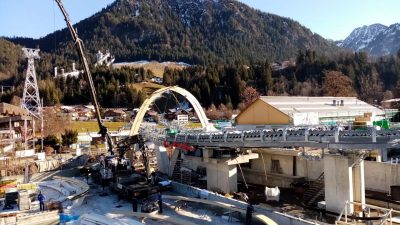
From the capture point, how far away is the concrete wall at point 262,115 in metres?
40.0

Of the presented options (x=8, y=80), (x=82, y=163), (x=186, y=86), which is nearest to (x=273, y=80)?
(x=186, y=86)

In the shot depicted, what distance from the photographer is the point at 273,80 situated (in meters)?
109

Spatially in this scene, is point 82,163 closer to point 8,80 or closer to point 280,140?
point 280,140

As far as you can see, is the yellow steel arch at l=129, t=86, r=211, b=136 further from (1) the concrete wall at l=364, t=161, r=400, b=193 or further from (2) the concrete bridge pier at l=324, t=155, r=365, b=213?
(2) the concrete bridge pier at l=324, t=155, r=365, b=213

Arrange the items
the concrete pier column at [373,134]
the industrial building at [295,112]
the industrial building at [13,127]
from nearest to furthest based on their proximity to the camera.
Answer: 1. the concrete pier column at [373,134]
2. the industrial building at [295,112]
3. the industrial building at [13,127]

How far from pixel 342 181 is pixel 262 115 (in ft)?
67.4

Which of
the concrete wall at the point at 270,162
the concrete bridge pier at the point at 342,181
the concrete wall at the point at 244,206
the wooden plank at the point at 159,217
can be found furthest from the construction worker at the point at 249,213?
the concrete wall at the point at 270,162

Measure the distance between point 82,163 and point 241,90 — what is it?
62.5 metres

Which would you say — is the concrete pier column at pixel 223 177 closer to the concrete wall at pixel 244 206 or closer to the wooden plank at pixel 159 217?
the concrete wall at pixel 244 206

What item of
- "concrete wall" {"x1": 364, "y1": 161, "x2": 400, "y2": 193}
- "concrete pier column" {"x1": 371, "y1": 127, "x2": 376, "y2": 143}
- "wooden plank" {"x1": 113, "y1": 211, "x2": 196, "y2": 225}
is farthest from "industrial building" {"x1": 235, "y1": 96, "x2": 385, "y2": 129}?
"wooden plank" {"x1": 113, "y1": 211, "x2": 196, "y2": 225}

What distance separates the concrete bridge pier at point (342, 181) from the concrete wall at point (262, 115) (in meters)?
16.6

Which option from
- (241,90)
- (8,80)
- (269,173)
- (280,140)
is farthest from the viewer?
(8,80)

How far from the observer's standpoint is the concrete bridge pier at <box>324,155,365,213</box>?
21.7 meters

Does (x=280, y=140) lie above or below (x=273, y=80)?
below
